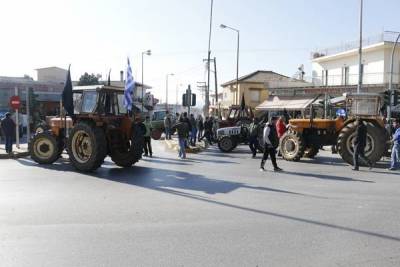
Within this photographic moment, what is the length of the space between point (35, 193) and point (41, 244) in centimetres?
420

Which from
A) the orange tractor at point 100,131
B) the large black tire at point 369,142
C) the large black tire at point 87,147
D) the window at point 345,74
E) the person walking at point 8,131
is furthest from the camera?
the window at point 345,74

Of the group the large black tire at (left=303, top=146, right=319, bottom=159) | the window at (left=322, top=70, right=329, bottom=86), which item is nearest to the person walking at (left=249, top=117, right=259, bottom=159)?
the large black tire at (left=303, top=146, right=319, bottom=159)

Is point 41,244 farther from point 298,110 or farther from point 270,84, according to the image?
point 270,84

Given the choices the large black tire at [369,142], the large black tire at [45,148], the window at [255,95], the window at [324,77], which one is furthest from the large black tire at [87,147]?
the window at [255,95]

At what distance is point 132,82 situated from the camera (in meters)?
16.7

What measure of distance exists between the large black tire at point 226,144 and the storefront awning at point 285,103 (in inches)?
671

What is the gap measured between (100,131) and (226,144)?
9028 millimetres

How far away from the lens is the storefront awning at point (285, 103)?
39.1m

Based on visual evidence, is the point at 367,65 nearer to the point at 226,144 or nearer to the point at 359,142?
the point at 226,144

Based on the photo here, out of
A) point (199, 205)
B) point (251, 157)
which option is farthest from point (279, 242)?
point (251, 157)

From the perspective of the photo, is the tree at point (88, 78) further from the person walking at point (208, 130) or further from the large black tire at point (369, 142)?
the large black tire at point (369, 142)

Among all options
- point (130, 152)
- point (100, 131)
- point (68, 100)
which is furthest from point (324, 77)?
point (100, 131)

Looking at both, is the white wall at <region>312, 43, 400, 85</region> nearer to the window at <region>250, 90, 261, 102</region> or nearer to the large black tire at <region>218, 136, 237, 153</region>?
the window at <region>250, 90, 261, 102</region>

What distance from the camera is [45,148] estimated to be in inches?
630
